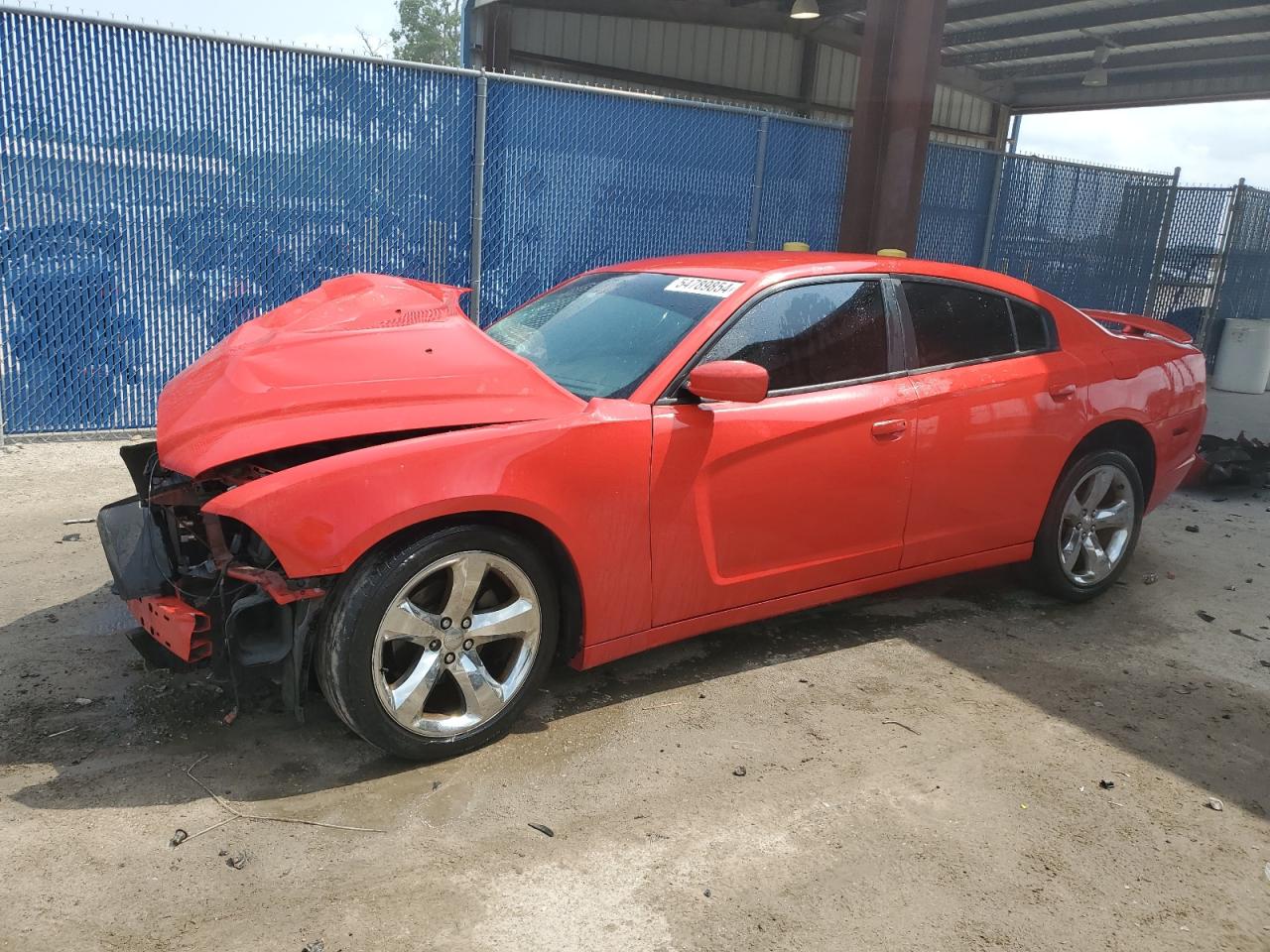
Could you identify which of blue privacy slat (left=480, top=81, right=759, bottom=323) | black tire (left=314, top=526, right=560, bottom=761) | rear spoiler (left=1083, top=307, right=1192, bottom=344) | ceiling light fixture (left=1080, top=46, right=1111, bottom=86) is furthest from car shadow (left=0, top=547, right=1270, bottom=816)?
ceiling light fixture (left=1080, top=46, right=1111, bottom=86)

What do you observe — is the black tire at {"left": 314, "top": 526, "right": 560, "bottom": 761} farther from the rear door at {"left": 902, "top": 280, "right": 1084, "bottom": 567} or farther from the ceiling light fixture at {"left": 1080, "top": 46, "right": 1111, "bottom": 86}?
the ceiling light fixture at {"left": 1080, "top": 46, "right": 1111, "bottom": 86}

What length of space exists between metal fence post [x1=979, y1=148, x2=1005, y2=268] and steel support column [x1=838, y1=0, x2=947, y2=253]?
2399 mm

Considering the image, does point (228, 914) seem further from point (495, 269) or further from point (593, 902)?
point (495, 269)

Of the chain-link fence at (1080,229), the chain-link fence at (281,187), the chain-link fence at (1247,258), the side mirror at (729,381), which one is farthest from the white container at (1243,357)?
the side mirror at (729,381)

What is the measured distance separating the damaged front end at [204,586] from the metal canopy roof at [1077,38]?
13.9 m

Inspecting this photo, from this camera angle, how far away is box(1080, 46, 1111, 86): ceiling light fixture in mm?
15125

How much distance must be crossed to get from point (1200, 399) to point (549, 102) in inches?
207

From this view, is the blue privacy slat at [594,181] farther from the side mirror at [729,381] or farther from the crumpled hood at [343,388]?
the side mirror at [729,381]

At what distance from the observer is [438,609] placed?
305 centimetres

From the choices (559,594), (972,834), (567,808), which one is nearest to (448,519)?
(559,594)

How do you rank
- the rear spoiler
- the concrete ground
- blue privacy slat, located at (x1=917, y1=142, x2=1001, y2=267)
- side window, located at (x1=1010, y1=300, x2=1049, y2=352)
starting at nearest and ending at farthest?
the concrete ground, side window, located at (x1=1010, y1=300, x2=1049, y2=352), the rear spoiler, blue privacy slat, located at (x1=917, y1=142, x2=1001, y2=267)

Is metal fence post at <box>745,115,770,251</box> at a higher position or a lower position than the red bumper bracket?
higher

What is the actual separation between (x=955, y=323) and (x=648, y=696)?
2.06 meters

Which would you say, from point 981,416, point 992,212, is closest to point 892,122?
point 992,212
